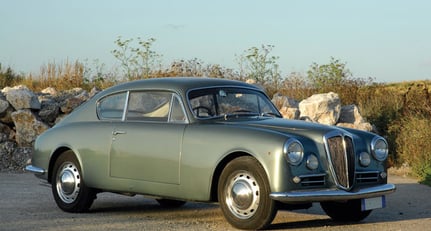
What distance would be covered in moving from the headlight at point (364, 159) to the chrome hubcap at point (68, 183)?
3.61 metres

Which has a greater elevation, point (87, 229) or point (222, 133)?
point (222, 133)

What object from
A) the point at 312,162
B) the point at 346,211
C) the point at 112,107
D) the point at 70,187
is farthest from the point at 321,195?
the point at 70,187

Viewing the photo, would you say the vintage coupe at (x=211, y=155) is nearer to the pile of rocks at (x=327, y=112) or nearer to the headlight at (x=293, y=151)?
the headlight at (x=293, y=151)

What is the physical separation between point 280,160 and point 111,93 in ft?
9.96

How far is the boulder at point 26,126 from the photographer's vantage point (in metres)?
18.0

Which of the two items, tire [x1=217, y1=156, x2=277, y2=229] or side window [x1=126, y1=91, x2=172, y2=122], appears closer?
tire [x1=217, y1=156, x2=277, y2=229]

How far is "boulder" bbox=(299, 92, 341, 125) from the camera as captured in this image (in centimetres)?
1833

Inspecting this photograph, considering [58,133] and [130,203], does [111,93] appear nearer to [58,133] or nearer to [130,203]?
[58,133]

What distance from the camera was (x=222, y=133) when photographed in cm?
928

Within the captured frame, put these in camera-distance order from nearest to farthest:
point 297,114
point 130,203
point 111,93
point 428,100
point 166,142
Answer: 1. point 166,142
2. point 111,93
3. point 130,203
4. point 297,114
5. point 428,100

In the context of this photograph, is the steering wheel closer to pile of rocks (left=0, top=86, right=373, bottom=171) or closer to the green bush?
the green bush

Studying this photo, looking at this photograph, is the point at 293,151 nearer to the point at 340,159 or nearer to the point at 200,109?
the point at 340,159

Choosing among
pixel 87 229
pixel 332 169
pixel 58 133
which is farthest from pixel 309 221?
pixel 58 133

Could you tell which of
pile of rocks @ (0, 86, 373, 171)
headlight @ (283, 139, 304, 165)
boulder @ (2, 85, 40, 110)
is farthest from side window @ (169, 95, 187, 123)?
boulder @ (2, 85, 40, 110)
